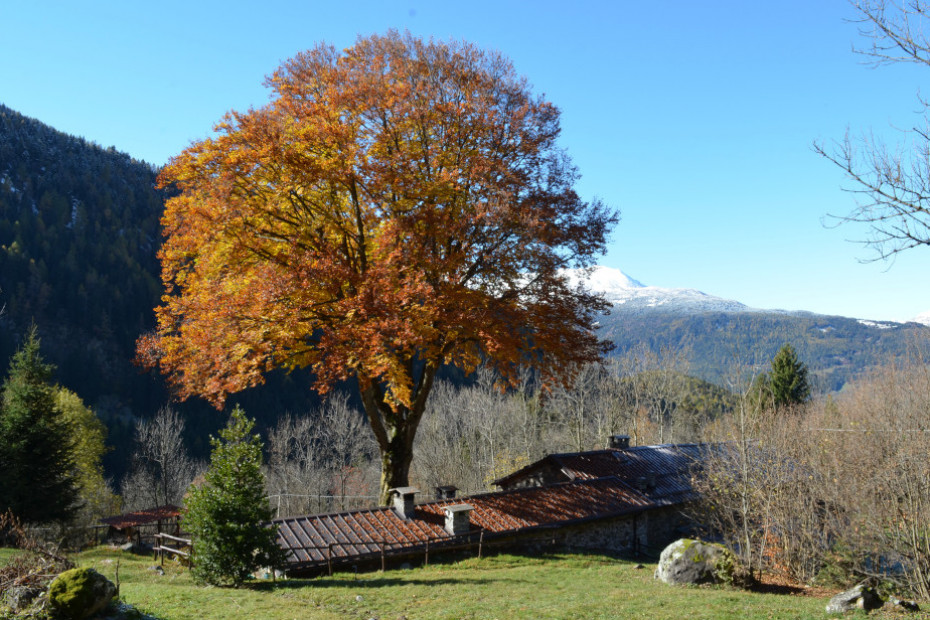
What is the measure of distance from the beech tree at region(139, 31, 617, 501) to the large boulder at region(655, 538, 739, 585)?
5.50 metres

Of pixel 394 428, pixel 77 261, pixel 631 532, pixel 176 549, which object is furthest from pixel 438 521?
pixel 77 261

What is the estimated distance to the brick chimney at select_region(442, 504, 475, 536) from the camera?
16797mm

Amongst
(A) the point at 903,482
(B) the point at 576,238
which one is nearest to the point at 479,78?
(B) the point at 576,238

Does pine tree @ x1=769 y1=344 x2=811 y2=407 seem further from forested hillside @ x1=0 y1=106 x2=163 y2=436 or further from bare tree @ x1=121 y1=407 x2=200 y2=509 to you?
forested hillside @ x1=0 y1=106 x2=163 y2=436

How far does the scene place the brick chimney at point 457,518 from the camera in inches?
661

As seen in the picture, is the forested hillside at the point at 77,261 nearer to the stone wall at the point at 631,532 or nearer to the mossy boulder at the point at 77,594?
the stone wall at the point at 631,532

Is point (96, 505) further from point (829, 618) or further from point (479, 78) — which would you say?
point (829, 618)

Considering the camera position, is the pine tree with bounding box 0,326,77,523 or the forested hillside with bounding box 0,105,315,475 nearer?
the pine tree with bounding box 0,326,77,523

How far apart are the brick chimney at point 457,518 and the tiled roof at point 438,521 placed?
24cm

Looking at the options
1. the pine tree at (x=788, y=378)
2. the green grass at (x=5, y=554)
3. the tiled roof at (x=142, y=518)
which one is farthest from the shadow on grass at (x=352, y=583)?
the pine tree at (x=788, y=378)

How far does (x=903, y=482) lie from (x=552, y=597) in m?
11.0

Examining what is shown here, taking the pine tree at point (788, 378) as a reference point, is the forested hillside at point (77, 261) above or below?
above

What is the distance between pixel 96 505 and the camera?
46812 millimetres

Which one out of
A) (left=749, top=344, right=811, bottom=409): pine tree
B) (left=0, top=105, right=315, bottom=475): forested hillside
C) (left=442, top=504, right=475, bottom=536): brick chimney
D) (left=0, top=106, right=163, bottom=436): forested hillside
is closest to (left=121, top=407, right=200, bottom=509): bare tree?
(left=0, top=105, right=315, bottom=475): forested hillside
